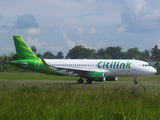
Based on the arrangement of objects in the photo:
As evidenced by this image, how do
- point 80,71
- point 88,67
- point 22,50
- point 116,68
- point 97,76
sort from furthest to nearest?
point 22,50 < point 88,67 < point 80,71 < point 116,68 < point 97,76

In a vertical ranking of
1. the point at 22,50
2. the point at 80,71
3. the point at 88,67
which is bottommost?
the point at 80,71

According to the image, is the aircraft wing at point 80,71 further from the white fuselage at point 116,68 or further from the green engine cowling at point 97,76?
the green engine cowling at point 97,76

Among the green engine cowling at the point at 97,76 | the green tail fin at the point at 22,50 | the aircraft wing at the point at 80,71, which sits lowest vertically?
the green engine cowling at the point at 97,76

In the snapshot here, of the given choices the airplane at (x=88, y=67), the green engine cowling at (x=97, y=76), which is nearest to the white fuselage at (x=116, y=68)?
the airplane at (x=88, y=67)

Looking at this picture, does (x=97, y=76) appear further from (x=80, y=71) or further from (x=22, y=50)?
(x=22, y=50)

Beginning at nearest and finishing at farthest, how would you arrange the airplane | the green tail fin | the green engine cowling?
1. the green engine cowling
2. the airplane
3. the green tail fin

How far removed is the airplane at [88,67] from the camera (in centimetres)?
3573

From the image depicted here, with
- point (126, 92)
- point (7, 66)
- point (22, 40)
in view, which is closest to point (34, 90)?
point (126, 92)

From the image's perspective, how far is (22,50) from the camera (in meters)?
40.2

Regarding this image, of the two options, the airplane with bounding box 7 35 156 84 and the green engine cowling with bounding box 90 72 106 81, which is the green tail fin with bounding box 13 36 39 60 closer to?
the airplane with bounding box 7 35 156 84

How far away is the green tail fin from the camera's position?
39.9 metres

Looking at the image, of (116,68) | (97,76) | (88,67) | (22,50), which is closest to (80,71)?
(88,67)

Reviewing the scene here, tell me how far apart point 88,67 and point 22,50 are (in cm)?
1189

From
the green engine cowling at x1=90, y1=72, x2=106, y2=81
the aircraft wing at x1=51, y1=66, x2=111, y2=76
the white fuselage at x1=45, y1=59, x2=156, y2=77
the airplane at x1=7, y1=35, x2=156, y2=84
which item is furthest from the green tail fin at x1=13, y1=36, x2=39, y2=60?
the green engine cowling at x1=90, y1=72, x2=106, y2=81
